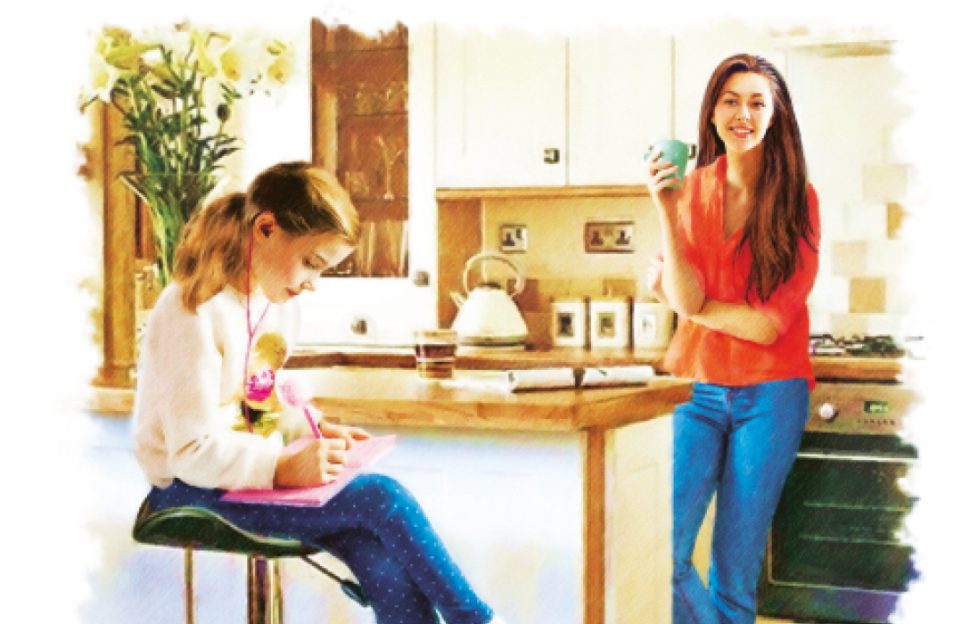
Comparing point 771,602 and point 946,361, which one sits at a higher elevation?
point 946,361

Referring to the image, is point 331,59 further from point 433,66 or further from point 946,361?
point 946,361

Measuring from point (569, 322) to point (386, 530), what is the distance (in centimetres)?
241

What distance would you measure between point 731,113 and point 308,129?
6.81 feet

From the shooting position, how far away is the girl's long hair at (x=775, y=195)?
7.89 ft

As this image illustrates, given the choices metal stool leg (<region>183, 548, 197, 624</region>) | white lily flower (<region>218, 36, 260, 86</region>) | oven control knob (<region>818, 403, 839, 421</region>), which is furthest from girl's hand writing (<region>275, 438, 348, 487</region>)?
oven control knob (<region>818, 403, 839, 421</region>)

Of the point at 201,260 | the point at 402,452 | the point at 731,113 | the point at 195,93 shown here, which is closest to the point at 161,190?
the point at 195,93

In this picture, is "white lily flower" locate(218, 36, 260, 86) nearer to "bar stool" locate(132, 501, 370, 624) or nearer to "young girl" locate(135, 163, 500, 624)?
"young girl" locate(135, 163, 500, 624)

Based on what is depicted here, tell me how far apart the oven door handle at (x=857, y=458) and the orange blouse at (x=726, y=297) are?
79 cm

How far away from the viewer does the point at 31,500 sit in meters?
2.15

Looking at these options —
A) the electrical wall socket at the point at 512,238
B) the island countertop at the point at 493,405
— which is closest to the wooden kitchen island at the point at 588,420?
the island countertop at the point at 493,405

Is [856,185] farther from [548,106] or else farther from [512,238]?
[512,238]

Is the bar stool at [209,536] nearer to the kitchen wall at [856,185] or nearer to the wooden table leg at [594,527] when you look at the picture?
the wooden table leg at [594,527]

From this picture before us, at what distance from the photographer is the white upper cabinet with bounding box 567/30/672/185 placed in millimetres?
3684

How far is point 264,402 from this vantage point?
1.71 meters
